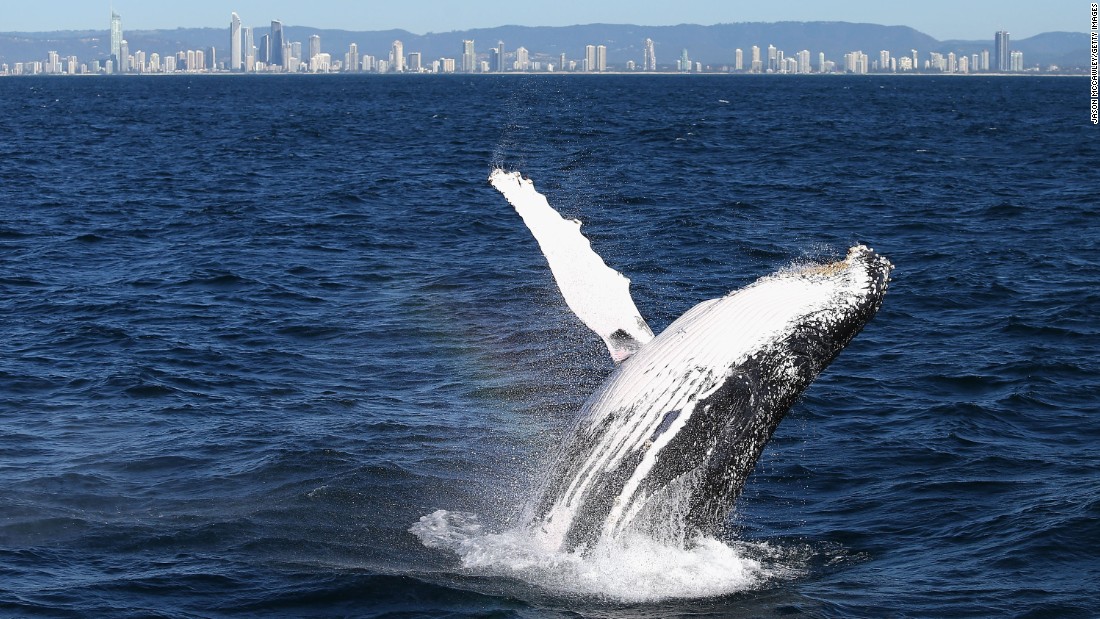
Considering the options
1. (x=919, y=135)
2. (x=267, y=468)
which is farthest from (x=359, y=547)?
(x=919, y=135)

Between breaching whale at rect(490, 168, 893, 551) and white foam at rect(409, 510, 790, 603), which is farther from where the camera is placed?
white foam at rect(409, 510, 790, 603)

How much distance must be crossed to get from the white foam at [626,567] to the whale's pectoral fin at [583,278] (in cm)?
136

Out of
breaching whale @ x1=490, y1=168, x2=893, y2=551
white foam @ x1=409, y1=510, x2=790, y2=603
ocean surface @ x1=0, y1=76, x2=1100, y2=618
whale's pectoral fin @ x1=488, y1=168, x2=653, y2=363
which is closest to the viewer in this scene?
breaching whale @ x1=490, y1=168, x2=893, y2=551

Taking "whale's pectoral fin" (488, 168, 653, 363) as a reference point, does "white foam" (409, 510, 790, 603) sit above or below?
below

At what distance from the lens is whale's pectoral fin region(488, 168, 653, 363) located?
29.1ft

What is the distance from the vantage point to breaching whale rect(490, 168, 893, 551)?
26.7 ft

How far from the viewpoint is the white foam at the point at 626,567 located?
28.7ft

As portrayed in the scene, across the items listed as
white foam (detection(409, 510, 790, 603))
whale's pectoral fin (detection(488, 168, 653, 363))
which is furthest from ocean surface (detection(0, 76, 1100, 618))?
whale's pectoral fin (detection(488, 168, 653, 363))

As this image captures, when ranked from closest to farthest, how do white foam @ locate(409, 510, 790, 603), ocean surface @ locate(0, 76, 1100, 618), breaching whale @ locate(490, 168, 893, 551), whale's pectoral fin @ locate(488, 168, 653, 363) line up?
breaching whale @ locate(490, 168, 893, 551) → white foam @ locate(409, 510, 790, 603) → whale's pectoral fin @ locate(488, 168, 653, 363) → ocean surface @ locate(0, 76, 1100, 618)

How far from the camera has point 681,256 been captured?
24516 millimetres

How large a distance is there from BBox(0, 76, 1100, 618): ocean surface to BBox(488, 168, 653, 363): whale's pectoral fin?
1.53 meters

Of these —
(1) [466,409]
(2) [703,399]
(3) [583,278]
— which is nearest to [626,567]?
(2) [703,399]

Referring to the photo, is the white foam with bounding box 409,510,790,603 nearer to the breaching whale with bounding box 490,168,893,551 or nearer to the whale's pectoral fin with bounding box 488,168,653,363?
the breaching whale with bounding box 490,168,893,551

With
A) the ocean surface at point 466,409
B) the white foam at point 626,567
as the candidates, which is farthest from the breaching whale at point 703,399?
the ocean surface at point 466,409
